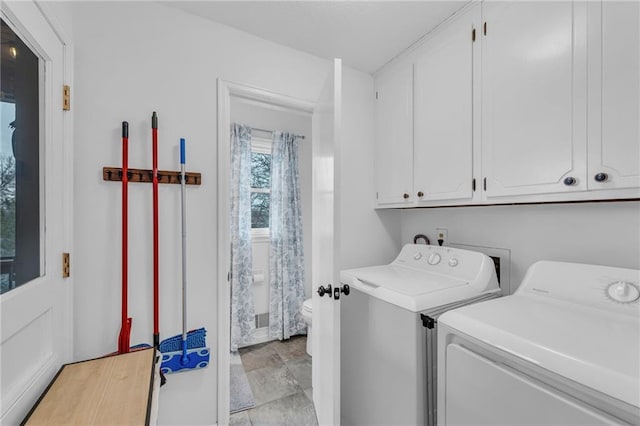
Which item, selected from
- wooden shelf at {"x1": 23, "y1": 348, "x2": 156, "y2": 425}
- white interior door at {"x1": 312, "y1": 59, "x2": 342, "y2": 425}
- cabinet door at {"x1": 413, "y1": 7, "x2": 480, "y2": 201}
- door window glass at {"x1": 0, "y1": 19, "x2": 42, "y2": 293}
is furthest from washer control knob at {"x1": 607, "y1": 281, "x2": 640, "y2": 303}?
door window glass at {"x1": 0, "y1": 19, "x2": 42, "y2": 293}

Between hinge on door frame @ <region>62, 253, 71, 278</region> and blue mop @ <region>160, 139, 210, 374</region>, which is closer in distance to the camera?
hinge on door frame @ <region>62, 253, 71, 278</region>

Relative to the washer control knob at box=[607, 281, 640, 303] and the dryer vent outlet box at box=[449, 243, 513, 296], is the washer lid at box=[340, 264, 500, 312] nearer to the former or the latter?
the dryer vent outlet box at box=[449, 243, 513, 296]

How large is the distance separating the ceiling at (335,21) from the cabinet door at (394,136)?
226mm

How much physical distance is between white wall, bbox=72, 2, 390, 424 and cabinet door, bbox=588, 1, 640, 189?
1.60 metres

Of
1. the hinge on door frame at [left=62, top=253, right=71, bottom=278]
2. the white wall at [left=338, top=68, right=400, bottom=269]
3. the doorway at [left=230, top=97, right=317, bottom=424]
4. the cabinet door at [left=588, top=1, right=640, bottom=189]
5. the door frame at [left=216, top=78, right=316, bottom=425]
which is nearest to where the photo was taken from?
the cabinet door at [left=588, top=1, right=640, bottom=189]

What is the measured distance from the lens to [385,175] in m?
2.02

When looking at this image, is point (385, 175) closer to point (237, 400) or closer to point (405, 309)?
point (405, 309)

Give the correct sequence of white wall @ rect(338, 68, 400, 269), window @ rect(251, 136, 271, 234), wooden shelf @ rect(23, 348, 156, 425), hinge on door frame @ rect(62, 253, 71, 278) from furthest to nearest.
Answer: window @ rect(251, 136, 271, 234) → white wall @ rect(338, 68, 400, 269) → hinge on door frame @ rect(62, 253, 71, 278) → wooden shelf @ rect(23, 348, 156, 425)

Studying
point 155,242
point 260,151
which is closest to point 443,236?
point 155,242

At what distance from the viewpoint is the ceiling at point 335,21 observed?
58.2 inches

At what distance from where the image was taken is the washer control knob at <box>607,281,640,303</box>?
943 millimetres

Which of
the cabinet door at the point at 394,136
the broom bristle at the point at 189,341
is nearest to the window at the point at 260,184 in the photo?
the cabinet door at the point at 394,136

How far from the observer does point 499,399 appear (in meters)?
0.82

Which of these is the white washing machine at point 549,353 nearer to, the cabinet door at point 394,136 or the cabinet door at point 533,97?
→ the cabinet door at point 533,97
